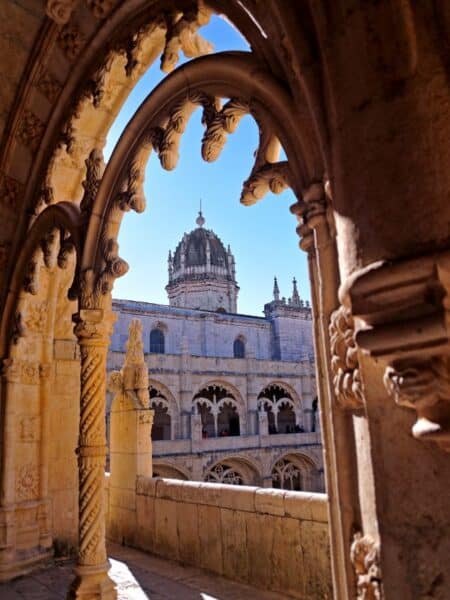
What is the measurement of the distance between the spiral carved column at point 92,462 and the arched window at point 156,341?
91.7 ft

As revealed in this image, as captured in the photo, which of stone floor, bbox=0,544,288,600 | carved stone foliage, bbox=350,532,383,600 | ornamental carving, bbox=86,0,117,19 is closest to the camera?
carved stone foliage, bbox=350,532,383,600

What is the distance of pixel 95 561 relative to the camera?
3.28 metres

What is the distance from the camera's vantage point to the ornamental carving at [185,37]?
9.36 feet

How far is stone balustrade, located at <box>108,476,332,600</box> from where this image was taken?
3766 millimetres

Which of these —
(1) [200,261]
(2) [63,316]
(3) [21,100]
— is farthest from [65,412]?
(1) [200,261]

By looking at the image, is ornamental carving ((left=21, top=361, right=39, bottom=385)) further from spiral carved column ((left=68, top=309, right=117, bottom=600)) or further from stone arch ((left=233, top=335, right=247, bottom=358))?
stone arch ((left=233, top=335, right=247, bottom=358))

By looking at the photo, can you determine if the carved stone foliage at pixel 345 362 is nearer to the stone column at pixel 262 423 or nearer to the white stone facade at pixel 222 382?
the white stone facade at pixel 222 382

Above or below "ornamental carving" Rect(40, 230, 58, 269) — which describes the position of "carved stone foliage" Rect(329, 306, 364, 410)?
below

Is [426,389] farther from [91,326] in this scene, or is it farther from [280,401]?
[280,401]

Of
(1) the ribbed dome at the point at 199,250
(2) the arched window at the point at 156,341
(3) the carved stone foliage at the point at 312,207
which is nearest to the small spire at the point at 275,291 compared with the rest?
(1) the ribbed dome at the point at 199,250

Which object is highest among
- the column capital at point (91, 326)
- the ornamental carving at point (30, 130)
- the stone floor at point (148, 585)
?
the ornamental carving at point (30, 130)

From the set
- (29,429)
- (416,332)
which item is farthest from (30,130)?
(416,332)

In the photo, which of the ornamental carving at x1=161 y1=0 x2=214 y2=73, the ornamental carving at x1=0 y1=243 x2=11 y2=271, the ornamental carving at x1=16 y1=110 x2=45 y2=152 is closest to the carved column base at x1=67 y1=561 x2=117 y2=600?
the ornamental carving at x1=0 y1=243 x2=11 y2=271

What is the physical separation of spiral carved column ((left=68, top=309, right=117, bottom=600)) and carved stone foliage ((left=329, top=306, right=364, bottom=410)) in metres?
2.32
